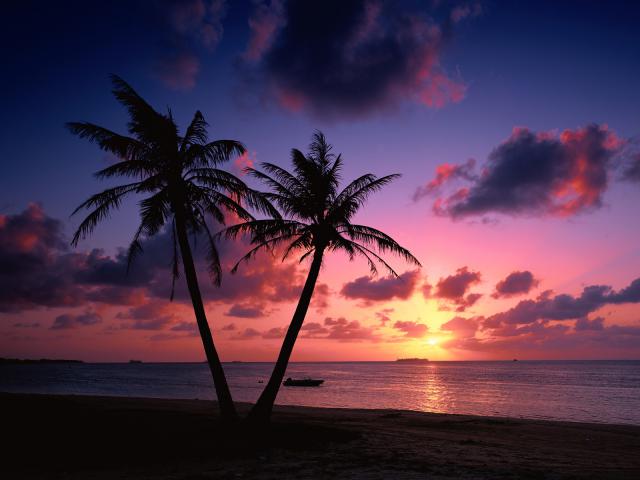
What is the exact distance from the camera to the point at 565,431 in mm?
22688

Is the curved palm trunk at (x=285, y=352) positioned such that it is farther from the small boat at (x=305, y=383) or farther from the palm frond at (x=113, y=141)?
the small boat at (x=305, y=383)

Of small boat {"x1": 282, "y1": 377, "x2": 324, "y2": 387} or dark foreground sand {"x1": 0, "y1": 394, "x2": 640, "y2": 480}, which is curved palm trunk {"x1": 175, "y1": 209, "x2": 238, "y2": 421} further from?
small boat {"x1": 282, "y1": 377, "x2": 324, "y2": 387}

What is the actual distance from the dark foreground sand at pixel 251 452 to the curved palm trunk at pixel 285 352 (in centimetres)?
73

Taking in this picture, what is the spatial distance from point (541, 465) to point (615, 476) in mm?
1752

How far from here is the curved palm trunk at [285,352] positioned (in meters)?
15.1

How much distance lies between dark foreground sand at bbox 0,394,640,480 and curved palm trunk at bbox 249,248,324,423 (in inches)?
28.8

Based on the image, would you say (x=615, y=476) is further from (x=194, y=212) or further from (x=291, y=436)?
(x=194, y=212)

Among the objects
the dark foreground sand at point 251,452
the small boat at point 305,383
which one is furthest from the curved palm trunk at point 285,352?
the small boat at point 305,383

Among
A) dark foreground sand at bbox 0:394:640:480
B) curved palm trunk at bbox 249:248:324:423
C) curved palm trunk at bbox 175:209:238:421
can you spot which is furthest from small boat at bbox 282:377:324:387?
curved palm trunk at bbox 175:209:238:421

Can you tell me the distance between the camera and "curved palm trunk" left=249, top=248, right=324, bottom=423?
15.1 metres

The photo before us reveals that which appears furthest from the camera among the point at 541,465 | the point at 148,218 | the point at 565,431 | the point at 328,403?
the point at 328,403

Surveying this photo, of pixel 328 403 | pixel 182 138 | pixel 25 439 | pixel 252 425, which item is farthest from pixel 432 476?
pixel 328 403

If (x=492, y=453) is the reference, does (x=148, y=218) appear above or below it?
above

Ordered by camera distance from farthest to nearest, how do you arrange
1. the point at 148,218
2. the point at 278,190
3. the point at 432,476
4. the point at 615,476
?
1. the point at 278,190
2. the point at 148,218
3. the point at 615,476
4. the point at 432,476
